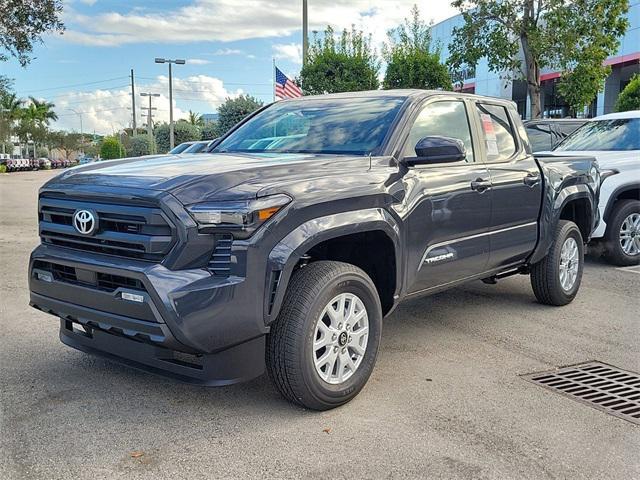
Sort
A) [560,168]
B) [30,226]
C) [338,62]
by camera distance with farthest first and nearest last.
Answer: [338,62], [30,226], [560,168]

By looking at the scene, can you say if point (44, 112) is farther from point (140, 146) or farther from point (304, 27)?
point (304, 27)

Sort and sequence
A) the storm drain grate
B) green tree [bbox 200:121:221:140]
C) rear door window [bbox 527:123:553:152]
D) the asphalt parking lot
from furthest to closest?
1. green tree [bbox 200:121:221:140]
2. rear door window [bbox 527:123:553:152]
3. the storm drain grate
4. the asphalt parking lot

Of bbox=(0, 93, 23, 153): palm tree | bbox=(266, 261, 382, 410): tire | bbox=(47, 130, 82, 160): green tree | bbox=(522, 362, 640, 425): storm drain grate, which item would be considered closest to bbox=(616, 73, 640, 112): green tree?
bbox=(522, 362, 640, 425): storm drain grate

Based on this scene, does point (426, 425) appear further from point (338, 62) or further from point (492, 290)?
point (338, 62)

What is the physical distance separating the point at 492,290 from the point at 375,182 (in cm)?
351

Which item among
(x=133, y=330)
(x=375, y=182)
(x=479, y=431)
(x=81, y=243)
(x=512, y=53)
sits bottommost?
(x=479, y=431)

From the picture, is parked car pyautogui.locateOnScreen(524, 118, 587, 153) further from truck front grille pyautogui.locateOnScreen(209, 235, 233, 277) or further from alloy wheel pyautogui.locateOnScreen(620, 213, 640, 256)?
truck front grille pyautogui.locateOnScreen(209, 235, 233, 277)

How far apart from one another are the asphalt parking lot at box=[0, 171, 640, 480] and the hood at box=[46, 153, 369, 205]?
1304mm

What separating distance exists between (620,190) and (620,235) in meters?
0.62

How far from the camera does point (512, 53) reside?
1617 centimetres

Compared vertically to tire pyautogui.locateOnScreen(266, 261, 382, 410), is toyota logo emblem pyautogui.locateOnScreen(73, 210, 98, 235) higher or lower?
higher

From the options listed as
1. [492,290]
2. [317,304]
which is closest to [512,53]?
[492,290]

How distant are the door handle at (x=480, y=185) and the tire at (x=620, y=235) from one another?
3989mm

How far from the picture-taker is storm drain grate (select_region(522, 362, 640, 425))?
4005 millimetres
